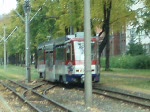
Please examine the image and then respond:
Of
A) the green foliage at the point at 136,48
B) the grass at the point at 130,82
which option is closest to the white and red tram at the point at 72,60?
the grass at the point at 130,82

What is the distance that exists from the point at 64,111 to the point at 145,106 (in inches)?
115

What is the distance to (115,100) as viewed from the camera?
1855 centimetres

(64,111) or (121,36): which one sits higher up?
(121,36)

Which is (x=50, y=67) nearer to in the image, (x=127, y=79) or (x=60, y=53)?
(x=60, y=53)

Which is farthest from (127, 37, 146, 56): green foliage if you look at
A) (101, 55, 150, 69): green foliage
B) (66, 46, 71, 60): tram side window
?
(66, 46, 71, 60): tram side window

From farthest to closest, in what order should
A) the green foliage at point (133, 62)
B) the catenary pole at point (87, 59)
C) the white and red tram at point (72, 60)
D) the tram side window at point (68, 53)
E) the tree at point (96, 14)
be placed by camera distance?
the green foliage at point (133, 62) < the tree at point (96, 14) < the tram side window at point (68, 53) < the white and red tram at point (72, 60) < the catenary pole at point (87, 59)

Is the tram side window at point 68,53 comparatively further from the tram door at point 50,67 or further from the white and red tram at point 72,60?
the tram door at point 50,67

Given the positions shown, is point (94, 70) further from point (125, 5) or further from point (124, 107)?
point (125, 5)

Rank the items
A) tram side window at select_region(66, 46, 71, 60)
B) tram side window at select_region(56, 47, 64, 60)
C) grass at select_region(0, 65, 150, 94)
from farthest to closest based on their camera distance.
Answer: tram side window at select_region(56, 47, 64, 60) < grass at select_region(0, 65, 150, 94) < tram side window at select_region(66, 46, 71, 60)

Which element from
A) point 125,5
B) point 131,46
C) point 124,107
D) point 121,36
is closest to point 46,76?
point 125,5

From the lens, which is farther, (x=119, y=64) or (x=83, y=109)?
(x=119, y=64)

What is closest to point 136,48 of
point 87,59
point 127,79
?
point 127,79

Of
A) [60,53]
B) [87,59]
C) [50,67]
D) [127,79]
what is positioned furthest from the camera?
[127,79]

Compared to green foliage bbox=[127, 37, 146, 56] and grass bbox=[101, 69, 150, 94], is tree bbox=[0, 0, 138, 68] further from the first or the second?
green foliage bbox=[127, 37, 146, 56]
